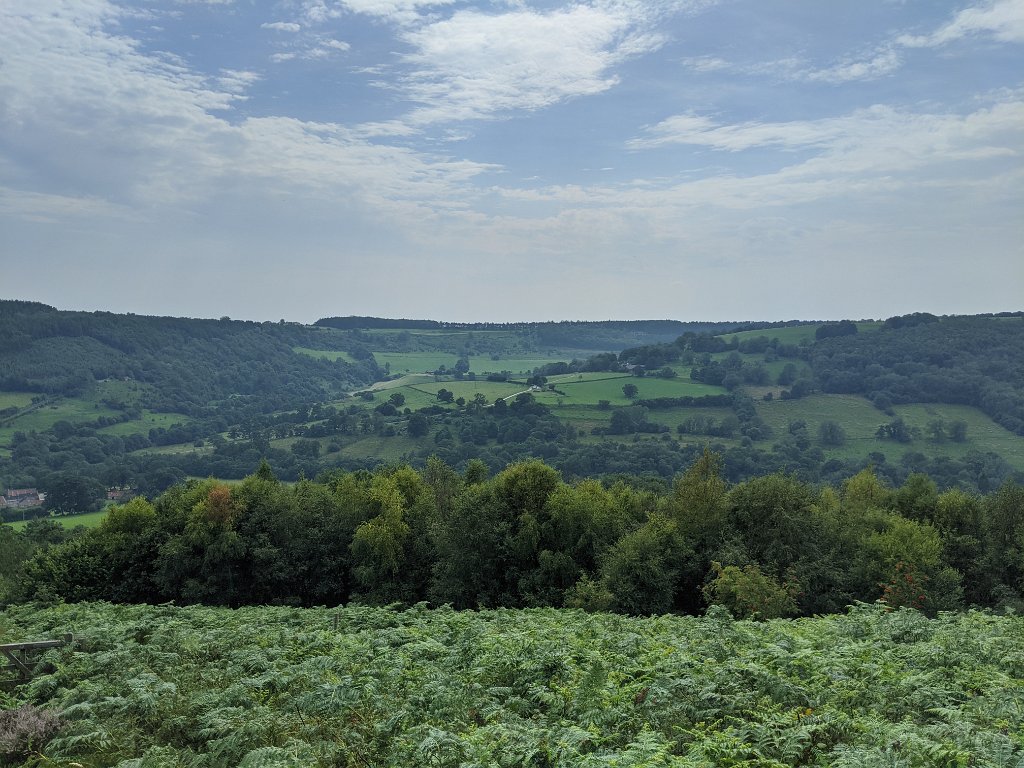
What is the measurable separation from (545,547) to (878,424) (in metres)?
124

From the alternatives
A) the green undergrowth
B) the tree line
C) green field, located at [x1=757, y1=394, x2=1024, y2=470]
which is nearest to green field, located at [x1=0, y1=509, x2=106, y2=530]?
the tree line

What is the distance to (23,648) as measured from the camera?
582 inches

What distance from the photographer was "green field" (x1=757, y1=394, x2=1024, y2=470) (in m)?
117

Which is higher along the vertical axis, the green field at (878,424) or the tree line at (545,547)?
the tree line at (545,547)

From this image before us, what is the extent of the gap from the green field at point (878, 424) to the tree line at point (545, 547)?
91115 mm

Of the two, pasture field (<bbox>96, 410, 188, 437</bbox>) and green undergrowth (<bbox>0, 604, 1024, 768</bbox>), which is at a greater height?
green undergrowth (<bbox>0, 604, 1024, 768</bbox>)

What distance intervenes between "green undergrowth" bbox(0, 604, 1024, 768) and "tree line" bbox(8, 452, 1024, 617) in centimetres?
1325

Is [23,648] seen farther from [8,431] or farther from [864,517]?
[8,431]

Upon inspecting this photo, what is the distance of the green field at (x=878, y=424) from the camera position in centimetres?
11669

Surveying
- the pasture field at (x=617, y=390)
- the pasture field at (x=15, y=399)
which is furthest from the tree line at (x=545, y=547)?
the pasture field at (x=15, y=399)

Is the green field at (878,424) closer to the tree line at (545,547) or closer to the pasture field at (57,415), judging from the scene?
the tree line at (545,547)

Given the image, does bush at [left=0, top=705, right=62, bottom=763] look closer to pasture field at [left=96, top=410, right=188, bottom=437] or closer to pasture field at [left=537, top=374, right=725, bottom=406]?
pasture field at [left=537, top=374, right=725, bottom=406]

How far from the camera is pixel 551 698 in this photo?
1043 centimetres

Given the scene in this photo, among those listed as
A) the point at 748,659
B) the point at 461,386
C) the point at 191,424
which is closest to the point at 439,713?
the point at 748,659
